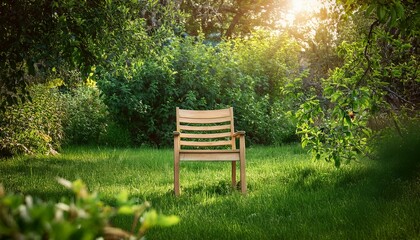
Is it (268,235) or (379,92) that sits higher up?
(379,92)

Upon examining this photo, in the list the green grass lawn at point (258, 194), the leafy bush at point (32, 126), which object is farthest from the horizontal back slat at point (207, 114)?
the leafy bush at point (32, 126)

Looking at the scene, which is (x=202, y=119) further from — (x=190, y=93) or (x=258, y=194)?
(x=190, y=93)

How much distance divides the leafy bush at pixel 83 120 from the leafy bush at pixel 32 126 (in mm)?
1282

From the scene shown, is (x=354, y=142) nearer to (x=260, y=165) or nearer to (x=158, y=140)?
(x=260, y=165)

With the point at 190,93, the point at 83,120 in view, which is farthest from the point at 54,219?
the point at 83,120

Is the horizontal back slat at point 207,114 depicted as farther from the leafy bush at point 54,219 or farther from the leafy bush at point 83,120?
the leafy bush at point 83,120

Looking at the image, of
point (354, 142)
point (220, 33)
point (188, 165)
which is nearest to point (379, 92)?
point (354, 142)

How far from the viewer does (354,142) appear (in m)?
5.39

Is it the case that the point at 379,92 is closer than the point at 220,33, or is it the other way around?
the point at 379,92

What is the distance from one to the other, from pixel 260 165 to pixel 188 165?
131cm

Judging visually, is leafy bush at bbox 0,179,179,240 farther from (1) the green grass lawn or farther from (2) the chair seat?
(2) the chair seat

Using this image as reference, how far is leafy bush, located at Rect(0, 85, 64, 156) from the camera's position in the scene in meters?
8.88

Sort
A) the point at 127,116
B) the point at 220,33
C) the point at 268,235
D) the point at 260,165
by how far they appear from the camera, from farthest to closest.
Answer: the point at 220,33 < the point at 127,116 < the point at 260,165 < the point at 268,235

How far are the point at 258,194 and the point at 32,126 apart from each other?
5.61 meters
